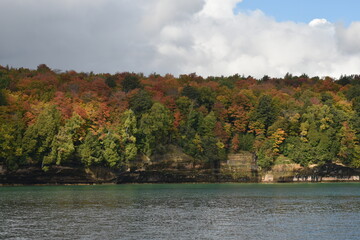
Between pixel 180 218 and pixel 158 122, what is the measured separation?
53.4m

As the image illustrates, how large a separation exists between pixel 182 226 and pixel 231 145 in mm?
66748

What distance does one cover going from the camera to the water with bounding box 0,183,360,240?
31.2 metres

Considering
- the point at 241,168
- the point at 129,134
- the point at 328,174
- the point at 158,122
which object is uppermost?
the point at 158,122

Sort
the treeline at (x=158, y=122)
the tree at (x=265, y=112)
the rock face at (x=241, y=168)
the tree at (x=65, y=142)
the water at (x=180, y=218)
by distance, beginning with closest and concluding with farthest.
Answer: the water at (x=180, y=218), the tree at (x=65, y=142), the treeline at (x=158, y=122), the rock face at (x=241, y=168), the tree at (x=265, y=112)

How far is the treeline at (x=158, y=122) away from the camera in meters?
84.1

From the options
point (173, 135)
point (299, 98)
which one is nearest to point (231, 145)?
point (173, 135)

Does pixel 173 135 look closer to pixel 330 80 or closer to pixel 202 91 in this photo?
pixel 202 91

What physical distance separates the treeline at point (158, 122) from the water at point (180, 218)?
30.2m

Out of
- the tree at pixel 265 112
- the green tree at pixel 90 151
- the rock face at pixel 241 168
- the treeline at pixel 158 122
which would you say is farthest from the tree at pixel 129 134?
the tree at pixel 265 112

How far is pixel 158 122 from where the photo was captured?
91562mm

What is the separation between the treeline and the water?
99.1 ft

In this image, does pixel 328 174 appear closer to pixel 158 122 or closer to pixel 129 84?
pixel 158 122

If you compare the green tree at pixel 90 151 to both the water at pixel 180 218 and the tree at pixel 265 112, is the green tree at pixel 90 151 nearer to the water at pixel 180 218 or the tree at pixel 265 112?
the water at pixel 180 218

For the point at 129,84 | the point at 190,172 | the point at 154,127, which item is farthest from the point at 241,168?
the point at 129,84
